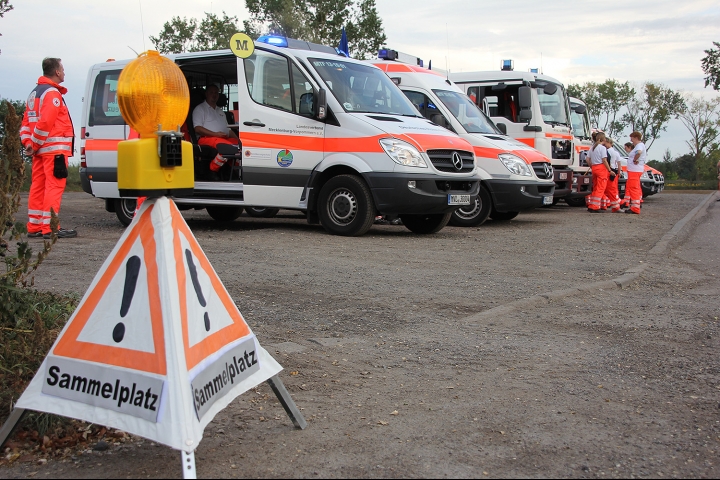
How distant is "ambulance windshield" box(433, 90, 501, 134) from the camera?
13.4m

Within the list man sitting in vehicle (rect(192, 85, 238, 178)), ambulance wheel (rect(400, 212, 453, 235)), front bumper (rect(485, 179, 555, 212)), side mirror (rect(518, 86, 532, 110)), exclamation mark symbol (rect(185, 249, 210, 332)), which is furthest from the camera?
side mirror (rect(518, 86, 532, 110))

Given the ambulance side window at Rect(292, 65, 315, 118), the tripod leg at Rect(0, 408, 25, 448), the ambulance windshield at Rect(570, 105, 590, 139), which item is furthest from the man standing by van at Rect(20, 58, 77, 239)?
the ambulance windshield at Rect(570, 105, 590, 139)

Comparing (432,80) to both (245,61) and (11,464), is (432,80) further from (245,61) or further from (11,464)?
(11,464)

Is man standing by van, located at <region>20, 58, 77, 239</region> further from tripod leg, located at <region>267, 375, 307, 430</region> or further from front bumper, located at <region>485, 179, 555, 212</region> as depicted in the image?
tripod leg, located at <region>267, 375, 307, 430</region>

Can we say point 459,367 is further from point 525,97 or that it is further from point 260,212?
point 525,97

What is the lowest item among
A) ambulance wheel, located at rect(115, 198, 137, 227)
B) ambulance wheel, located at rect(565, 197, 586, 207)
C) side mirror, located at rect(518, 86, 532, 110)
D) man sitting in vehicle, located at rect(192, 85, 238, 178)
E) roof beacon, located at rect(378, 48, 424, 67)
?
ambulance wheel, located at rect(565, 197, 586, 207)

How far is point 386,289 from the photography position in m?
6.66

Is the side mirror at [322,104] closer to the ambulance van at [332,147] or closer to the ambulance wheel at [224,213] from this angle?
the ambulance van at [332,147]

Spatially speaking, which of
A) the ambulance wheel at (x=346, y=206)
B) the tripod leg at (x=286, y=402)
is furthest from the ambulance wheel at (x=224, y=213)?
the tripod leg at (x=286, y=402)

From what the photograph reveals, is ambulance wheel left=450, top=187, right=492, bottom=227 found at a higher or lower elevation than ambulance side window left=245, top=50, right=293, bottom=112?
lower

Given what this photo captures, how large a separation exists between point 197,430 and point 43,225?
812 cm

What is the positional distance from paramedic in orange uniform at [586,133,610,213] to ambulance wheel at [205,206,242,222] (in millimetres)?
8563

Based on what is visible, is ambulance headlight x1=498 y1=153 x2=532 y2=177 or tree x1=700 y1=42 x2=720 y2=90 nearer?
ambulance headlight x1=498 y1=153 x2=532 y2=177

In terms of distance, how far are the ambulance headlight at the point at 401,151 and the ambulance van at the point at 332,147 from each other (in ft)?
0.04
